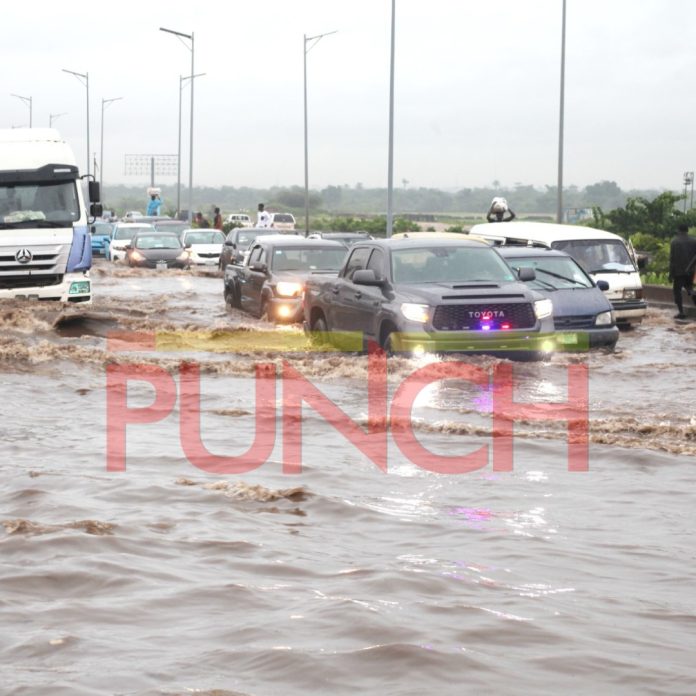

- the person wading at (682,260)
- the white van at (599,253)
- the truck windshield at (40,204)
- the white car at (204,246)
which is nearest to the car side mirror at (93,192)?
the truck windshield at (40,204)

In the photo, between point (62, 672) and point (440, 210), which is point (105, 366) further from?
point (440, 210)

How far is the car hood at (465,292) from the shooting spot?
15.1 metres

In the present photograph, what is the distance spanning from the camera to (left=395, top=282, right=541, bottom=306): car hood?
1512cm

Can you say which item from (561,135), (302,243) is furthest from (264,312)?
(561,135)

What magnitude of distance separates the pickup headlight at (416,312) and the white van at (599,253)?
7.96 meters

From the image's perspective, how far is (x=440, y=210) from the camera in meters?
199

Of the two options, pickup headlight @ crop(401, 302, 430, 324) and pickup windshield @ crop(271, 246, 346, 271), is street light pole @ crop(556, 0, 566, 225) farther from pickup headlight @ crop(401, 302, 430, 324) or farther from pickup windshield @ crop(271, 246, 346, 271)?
pickup headlight @ crop(401, 302, 430, 324)

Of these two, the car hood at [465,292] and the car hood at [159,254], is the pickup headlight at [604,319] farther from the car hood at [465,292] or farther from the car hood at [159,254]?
the car hood at [159,254]

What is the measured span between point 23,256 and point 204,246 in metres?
22.8

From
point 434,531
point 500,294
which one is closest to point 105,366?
point 500,294

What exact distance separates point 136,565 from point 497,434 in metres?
5.27

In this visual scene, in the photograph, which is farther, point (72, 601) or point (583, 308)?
point (583, 308)

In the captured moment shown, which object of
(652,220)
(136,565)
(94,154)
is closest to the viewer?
(136,565)

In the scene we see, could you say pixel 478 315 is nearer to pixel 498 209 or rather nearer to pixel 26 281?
pixel 26 281
